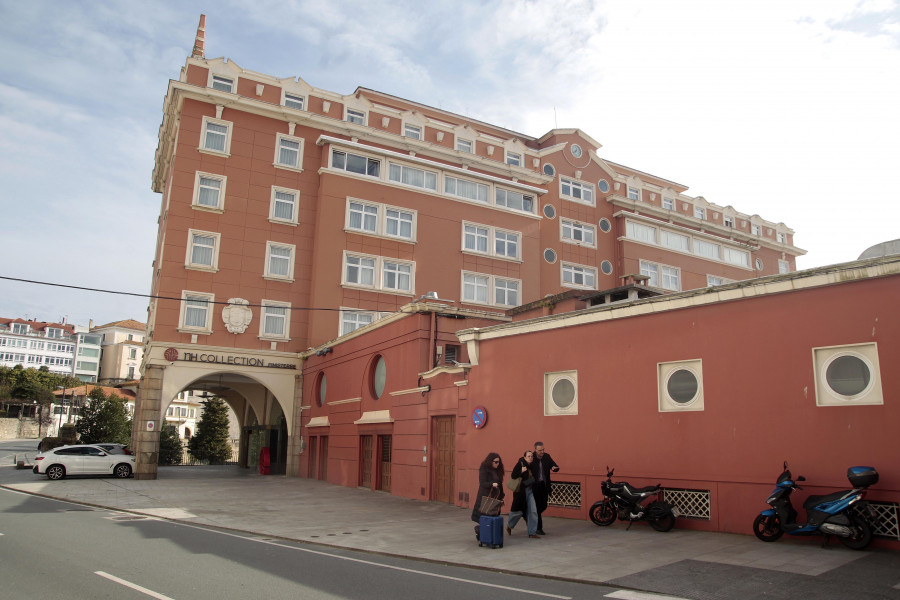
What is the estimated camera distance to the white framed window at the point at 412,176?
32.7 m

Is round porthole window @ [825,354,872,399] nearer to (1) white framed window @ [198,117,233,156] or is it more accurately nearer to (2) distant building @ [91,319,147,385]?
(1) white framed window @ [198,117,233,156]

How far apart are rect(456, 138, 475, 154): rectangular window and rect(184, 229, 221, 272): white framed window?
45.3 ft

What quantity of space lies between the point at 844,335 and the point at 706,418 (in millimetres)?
2691

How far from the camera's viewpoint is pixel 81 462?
25.9 m

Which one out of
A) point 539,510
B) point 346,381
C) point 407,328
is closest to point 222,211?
point 346,381

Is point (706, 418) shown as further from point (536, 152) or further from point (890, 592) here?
point (536, 152)

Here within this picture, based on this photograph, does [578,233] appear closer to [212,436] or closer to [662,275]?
[662,275]

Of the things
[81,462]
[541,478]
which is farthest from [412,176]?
[541,478]

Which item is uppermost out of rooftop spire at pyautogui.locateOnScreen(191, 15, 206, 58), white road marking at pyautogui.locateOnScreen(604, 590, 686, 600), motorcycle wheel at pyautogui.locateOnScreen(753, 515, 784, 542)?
rooftop spire at pyautogui.locateOnScreen(191, 15, 206, 58)

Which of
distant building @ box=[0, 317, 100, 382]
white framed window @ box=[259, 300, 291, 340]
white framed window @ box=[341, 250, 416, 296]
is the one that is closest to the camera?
white framed window @ box=[259, 300, 291, 340]

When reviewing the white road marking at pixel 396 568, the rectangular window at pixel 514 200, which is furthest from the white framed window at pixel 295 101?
the white road marking at pixel 396 568

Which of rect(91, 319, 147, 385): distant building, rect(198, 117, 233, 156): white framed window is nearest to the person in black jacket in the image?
rect(198, 117, 233, 156): white framed window

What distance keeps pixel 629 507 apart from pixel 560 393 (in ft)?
10.2

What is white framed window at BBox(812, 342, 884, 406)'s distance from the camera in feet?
32.4
